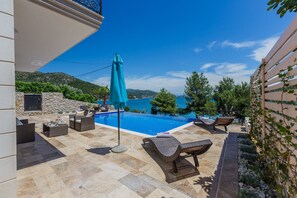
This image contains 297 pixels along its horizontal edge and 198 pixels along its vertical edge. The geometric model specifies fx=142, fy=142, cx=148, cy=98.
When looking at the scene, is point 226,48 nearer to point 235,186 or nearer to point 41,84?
point 235,186

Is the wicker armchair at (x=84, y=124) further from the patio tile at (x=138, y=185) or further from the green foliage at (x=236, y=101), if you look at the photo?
the green foliage at (x=236, y=101)

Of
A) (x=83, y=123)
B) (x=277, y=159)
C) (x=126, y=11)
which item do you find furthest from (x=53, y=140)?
(x=126, y=11)

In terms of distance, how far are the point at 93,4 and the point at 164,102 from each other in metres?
15.2

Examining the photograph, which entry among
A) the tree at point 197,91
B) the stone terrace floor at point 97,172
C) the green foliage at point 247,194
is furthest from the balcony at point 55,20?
the tree at point 197,91

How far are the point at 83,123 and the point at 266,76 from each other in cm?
752

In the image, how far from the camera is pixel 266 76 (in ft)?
12.0

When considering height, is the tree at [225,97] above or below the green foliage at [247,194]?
above

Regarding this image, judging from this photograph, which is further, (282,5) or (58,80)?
(58,80)


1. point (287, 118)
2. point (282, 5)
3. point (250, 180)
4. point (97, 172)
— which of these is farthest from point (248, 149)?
point (97, 172)

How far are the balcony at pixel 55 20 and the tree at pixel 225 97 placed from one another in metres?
11.8

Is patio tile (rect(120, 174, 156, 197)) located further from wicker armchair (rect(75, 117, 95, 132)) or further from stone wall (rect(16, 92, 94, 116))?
stone wall (rect(16, 92, 94, 116))

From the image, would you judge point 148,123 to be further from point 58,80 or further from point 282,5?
point 58,80

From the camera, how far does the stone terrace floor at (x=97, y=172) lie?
281 cm

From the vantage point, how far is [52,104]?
1467cm
